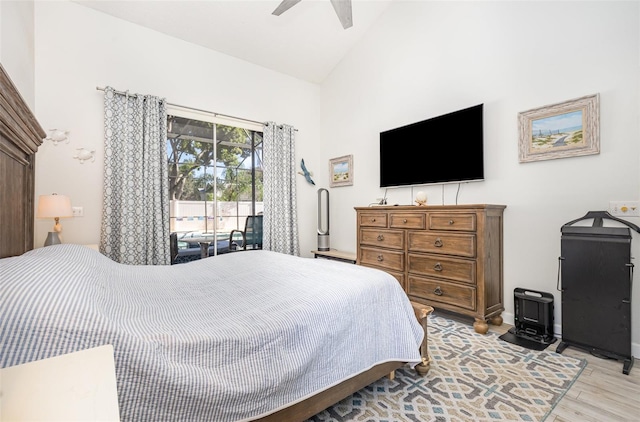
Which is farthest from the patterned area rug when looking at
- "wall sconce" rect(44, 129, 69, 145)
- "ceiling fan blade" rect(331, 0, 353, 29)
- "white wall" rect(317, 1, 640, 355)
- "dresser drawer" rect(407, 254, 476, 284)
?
"wall sconce" rect(44, 129, 69, 145)

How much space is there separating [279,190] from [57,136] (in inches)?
98.6

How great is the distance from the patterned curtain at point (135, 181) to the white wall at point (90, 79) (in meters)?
0.15

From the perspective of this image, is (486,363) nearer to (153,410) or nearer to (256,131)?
(153,410)

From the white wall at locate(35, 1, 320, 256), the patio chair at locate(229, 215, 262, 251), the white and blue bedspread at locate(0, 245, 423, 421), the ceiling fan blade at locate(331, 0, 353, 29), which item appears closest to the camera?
the white and blue bedspread at locate(0, 245, 423, 421)

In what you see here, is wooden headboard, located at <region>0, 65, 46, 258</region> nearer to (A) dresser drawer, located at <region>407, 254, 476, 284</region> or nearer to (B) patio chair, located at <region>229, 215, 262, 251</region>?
(B) patio chair, located at <region>229, 215, 262, 251</region>

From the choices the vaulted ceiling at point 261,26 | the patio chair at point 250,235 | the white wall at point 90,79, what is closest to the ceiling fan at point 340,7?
the vaulted ceiling at point 261,26

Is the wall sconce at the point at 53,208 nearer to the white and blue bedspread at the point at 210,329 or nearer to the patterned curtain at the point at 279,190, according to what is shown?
the white and blue bedspread at the point at 210,329

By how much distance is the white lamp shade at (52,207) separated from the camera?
2.42m

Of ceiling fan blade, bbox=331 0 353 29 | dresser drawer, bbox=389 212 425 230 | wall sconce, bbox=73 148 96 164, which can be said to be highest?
ceiling fan blade, bbox=331 0 353 29

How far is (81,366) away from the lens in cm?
60

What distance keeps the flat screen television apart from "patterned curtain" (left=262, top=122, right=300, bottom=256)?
1432mm

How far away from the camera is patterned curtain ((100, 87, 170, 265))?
3.05 meters

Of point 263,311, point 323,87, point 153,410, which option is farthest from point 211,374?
point 323,87

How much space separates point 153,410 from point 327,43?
4508 millimetres
